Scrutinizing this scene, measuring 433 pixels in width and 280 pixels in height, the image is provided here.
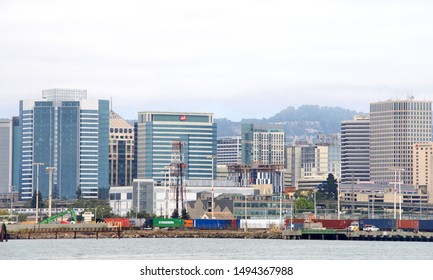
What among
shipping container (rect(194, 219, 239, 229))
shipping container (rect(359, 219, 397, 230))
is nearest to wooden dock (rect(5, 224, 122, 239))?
shipping container (rect(194, 219, 239, 229))

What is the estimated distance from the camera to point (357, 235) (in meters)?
167

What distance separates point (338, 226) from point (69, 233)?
42.5 meters

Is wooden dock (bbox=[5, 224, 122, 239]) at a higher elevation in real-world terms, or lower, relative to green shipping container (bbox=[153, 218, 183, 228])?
lower

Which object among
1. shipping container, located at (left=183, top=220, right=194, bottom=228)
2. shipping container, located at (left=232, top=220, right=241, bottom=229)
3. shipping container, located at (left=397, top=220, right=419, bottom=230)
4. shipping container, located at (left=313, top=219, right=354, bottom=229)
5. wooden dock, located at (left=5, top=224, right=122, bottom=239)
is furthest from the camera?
shipping container, located at (left=183, top=220, right=194, bottom=228)

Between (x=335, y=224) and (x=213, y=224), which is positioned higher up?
(x=335, y=224)

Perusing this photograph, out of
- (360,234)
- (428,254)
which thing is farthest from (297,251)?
(360,234)

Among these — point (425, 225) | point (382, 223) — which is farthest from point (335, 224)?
point (425, 225)

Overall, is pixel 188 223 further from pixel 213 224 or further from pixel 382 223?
pixel 382 223

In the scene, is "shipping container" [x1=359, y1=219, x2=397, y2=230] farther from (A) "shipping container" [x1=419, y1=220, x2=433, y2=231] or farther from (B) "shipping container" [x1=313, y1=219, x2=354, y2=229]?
(A) "shipping container" [x1=419, y1=220, x2=433, y2=231]

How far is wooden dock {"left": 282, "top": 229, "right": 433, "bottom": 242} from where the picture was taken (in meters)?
164
